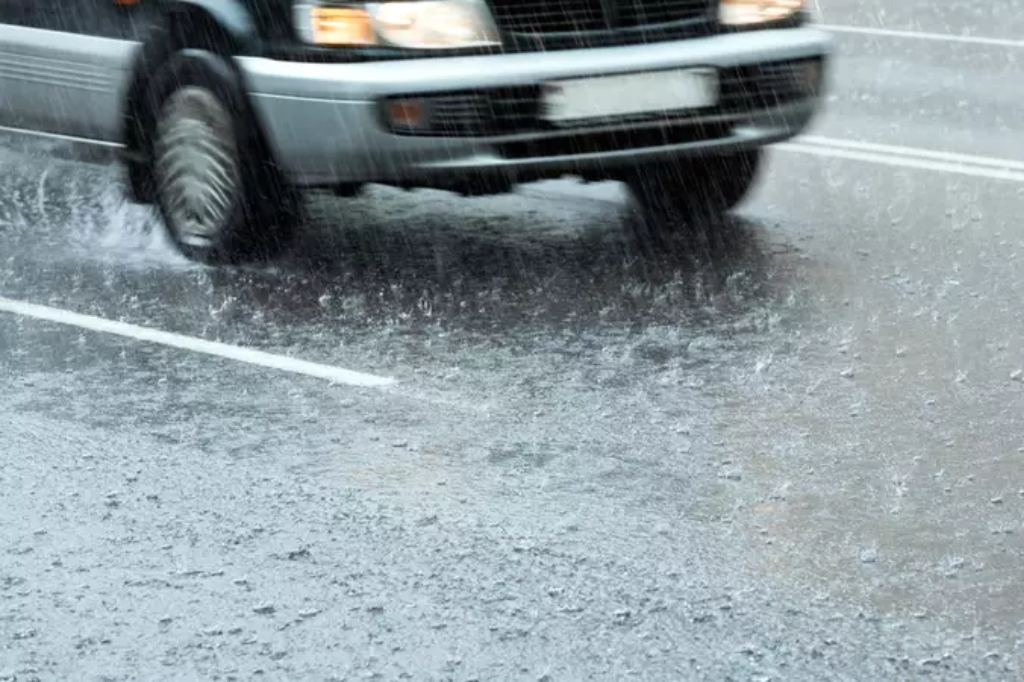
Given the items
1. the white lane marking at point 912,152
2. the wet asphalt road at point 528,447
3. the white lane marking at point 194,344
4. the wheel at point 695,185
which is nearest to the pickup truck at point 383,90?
the wet asphalt road at point 528,447

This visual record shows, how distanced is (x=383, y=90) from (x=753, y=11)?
1.45 meters

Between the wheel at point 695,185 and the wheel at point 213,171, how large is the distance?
1443 millimetres

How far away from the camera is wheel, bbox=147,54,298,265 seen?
7.11 m

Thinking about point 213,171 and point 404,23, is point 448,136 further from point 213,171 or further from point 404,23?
point 213,171

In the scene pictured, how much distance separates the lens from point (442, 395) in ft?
18.9

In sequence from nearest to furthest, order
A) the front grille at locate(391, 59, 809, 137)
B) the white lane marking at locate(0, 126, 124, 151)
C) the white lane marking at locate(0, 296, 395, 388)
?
the white lane marking at locate(0, 296, 395, 388)
the front grille at locate(391, 59, 809, 137)
the white lane marking at locate(0, 126, 124, 151)

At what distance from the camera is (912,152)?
30.6 ft

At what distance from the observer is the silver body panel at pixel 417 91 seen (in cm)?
674

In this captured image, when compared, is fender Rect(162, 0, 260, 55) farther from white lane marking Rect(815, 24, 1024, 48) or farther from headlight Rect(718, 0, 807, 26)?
white lane marking Rect(815, 24, 1024, 48)

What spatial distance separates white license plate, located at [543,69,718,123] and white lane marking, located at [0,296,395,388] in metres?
1.30

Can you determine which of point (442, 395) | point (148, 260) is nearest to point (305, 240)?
point (148, 260)

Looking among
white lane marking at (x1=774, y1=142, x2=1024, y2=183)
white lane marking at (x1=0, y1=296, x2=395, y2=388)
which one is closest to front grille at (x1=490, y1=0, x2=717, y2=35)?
white lane marking at (x1=0, y1=296, x2=395, y2=388)

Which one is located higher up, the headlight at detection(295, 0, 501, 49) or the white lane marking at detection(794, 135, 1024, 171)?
the headlight at detection(295, 0, 501, 49)

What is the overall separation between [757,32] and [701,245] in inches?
30.9
